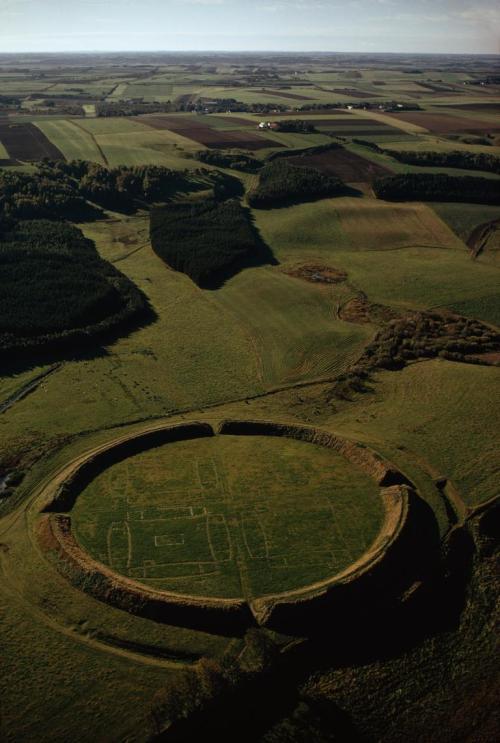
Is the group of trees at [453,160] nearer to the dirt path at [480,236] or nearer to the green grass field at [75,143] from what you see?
the dirt path at [480,236]

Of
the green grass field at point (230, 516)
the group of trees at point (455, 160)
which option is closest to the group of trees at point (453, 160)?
the group of trees at point (455, 160)

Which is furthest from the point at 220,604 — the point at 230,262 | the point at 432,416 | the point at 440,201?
the point at 440,201

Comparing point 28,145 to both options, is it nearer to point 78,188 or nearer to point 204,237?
point 78,188

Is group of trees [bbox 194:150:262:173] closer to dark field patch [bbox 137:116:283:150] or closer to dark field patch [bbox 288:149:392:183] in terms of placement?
dark field patch [bbox 288:149:392:183]

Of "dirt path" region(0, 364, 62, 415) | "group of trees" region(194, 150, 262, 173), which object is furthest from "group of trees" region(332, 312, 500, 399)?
"group of trees" region(194, 150, 262, 173)

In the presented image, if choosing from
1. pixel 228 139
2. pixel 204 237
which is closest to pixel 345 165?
pixel 228 139
